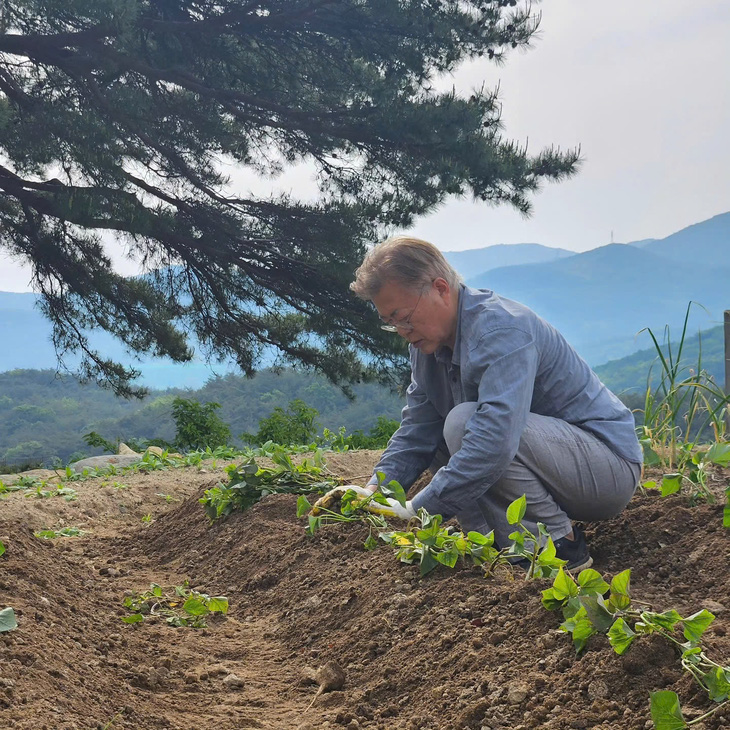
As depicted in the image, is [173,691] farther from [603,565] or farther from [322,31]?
[322,31]

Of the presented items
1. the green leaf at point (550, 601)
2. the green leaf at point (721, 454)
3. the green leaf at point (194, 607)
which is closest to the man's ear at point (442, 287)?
the green leaf at point (721, 454)

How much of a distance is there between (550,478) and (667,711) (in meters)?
1.50

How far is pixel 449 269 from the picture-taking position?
2.79 meters

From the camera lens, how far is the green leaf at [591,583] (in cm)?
178

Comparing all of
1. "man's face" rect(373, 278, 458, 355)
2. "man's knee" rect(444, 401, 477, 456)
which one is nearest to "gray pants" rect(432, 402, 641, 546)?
"man's knee" rect(444, 401, 477, 456)

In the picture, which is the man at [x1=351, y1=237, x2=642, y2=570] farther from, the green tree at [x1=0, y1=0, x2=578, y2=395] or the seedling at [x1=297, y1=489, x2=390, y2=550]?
the green tree at [x1=0, y1=0, x2=578, y2=395]

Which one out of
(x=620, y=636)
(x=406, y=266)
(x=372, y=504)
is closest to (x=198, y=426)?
(x=372, y=504)

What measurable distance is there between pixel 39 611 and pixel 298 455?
142 inches

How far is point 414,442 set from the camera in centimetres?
316

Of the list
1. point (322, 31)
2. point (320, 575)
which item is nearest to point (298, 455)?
point (320, 575)

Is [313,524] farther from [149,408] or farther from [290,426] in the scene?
[149,408]

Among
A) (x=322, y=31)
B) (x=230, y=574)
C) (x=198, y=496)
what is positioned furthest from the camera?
(x=322, y=31)

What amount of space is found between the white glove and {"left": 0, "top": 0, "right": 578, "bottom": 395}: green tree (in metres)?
6.13

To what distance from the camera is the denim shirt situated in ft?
8.45
